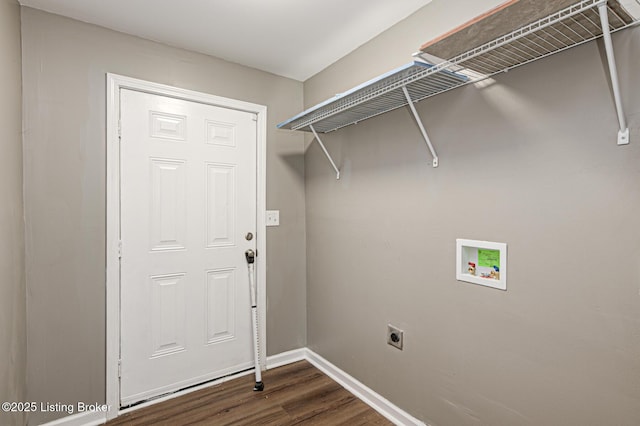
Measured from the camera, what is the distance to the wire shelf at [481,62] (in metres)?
1.07

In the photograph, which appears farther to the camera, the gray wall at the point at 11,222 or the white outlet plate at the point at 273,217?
the white outlet plate at the point at 273,217

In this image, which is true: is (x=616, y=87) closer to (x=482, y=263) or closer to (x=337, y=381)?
(x=482, y=263)

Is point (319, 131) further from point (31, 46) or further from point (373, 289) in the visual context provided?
point (31, 46)

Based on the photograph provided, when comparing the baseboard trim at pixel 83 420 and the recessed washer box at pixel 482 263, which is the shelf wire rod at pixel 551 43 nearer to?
the recessed washer box at pixel 482 263

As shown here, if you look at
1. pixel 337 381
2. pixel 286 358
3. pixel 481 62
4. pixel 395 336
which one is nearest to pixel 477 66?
pixel 481 62

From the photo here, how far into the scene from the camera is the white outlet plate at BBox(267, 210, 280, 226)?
267 centimetres

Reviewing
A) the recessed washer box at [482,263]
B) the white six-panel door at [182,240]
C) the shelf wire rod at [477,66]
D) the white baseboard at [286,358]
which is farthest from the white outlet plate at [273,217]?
the shelf wire rod at [477,66]

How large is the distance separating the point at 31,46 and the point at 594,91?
2.72 m

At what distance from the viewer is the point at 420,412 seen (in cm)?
185

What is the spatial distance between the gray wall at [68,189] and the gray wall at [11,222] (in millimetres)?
66

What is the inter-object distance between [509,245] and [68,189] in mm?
2367

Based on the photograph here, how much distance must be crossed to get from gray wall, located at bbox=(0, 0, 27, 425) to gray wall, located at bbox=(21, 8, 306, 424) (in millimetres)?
66

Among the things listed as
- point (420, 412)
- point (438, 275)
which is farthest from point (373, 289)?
point (420, 412)

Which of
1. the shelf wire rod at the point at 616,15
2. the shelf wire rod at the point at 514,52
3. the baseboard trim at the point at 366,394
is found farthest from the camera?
the baseboard trim at the point at 366,394
